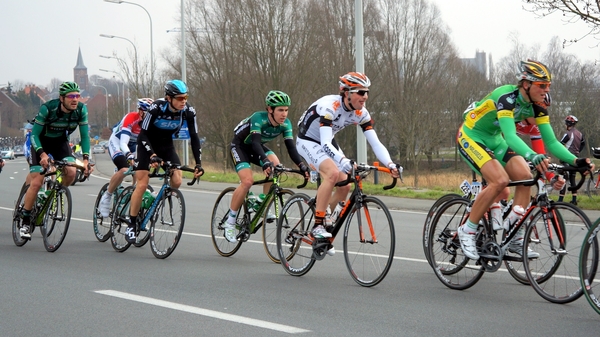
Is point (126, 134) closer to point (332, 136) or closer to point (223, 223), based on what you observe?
point (223, 223)

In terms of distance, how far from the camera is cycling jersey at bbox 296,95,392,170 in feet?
26.5

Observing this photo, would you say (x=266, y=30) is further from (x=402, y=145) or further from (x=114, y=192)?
(x=114, y=192)

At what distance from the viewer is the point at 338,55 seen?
156 feet

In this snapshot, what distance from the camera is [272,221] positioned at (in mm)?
9594

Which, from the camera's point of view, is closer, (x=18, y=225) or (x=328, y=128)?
(x=328, y=128)

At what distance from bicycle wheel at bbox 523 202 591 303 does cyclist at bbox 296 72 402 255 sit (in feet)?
5.12

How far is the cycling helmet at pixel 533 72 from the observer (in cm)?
708

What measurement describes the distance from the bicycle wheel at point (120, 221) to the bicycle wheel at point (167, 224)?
672mm

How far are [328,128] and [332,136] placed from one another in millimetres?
157

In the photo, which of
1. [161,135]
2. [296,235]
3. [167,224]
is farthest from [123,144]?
[296,235]

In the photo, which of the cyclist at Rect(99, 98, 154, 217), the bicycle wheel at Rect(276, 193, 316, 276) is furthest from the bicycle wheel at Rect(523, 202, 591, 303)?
the cyclist at Rect(99, 98, 154, 217)

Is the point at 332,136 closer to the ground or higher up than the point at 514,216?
higher up

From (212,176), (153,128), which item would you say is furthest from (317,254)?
(212,176)

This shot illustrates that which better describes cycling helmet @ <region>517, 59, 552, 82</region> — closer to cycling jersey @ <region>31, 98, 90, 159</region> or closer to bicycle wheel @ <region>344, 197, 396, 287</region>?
bicycle wheel @ <region>344, 197, 396, 287</region>
